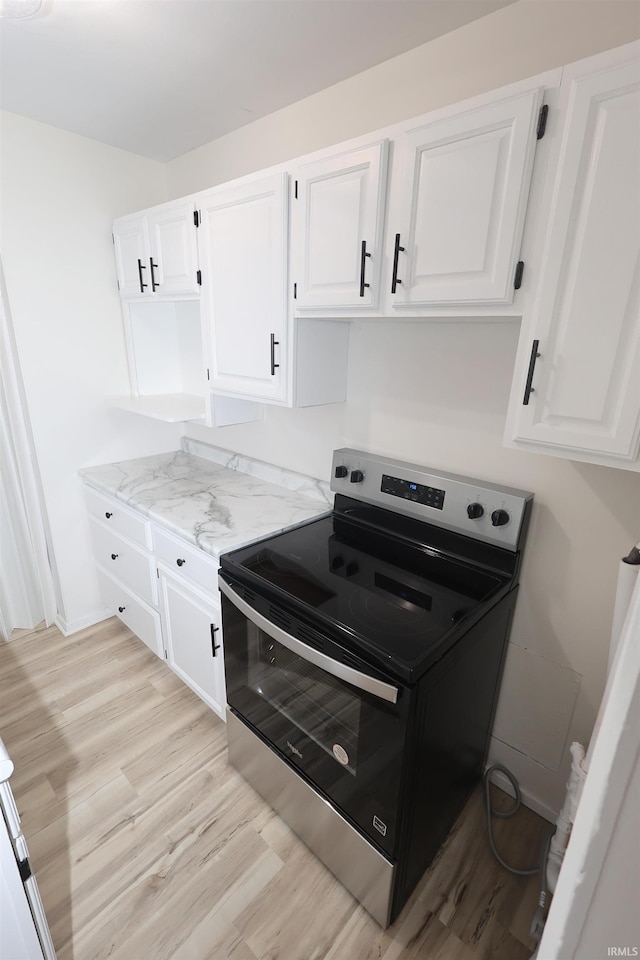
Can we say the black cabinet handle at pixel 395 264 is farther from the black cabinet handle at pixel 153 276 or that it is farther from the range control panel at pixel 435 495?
the black cabinet handle at pixel 153 276

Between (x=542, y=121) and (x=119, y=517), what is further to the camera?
(x=119, y=517)

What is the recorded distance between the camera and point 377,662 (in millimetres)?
1048

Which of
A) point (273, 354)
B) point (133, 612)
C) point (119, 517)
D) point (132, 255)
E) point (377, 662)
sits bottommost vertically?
point (133, 612)

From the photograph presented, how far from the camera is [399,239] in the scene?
3.86ft

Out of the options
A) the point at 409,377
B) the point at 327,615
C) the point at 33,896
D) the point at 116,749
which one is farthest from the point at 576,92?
the point at 116,749

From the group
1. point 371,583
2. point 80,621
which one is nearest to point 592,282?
point 371,583

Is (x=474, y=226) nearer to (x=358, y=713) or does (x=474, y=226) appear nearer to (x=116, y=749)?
(x=358, y=713)

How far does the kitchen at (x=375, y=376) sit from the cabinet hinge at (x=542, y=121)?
1.16 ft

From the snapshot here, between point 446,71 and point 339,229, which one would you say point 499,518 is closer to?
point 339,229

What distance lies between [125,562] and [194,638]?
2.05 ft

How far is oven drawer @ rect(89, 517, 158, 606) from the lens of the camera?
2.03m

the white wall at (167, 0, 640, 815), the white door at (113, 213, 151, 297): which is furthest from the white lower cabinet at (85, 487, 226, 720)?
the white door at (113, 213, 151, 297)

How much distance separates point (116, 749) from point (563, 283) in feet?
7.28

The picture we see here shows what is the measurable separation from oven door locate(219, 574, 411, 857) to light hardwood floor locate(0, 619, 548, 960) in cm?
33
